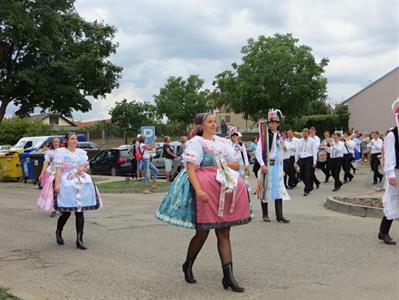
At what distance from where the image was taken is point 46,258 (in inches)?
289

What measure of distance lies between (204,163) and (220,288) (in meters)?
1.32

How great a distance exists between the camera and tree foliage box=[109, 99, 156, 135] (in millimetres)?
44250

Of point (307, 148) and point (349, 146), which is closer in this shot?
point (307, 148)

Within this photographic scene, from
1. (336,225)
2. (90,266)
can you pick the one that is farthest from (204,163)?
(336,225)

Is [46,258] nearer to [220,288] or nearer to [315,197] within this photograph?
[220,288]

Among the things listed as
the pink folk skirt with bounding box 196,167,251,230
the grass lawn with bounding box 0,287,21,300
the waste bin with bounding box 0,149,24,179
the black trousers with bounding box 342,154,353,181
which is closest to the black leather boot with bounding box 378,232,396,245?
the pink folk skirt with bounding box 196,167,251,230

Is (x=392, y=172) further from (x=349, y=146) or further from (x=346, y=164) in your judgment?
(x=349, y=146)

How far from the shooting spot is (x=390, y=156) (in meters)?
7.40

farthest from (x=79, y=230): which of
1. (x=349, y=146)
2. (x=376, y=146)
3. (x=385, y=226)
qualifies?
(x=349, y=146)

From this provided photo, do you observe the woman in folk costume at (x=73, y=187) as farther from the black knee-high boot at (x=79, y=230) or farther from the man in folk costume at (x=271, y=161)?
the man in folk costume at (x=271, y=161)

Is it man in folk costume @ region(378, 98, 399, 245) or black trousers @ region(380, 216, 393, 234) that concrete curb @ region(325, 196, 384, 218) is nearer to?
black trousers @ region(380, 216, 393, 234)

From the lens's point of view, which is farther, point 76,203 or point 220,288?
point 76,203

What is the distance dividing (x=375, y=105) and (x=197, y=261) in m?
46.6

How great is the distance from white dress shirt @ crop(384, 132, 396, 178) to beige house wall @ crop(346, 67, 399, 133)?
42.6 metres
